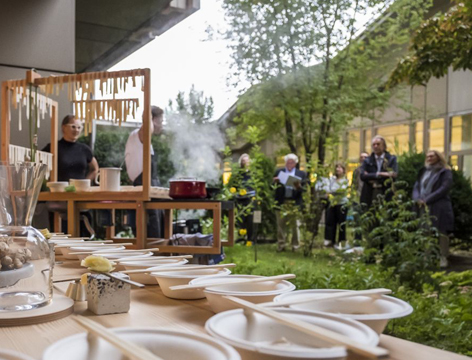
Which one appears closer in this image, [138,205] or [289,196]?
[138,205]

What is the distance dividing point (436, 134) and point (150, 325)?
10.6 metres

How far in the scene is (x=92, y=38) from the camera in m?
6.90

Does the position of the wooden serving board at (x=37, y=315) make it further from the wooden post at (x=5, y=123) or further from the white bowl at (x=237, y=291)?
the wooden post at (x=5, y=123)

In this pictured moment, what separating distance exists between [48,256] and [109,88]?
8.37 feet

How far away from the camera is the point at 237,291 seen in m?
0.88

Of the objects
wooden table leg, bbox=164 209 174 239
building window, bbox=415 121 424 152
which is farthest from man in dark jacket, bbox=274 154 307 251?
building window, bbox=415 121 424 152

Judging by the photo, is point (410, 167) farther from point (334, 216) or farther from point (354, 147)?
point (354, 147)

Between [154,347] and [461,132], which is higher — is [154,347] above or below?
below

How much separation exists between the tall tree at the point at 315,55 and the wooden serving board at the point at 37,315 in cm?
909

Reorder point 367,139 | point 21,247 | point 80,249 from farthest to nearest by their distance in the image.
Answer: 1. point 367,139
2. point 80,249
3. point 21,247

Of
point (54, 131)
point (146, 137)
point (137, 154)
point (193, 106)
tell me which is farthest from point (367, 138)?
point (146, 137)

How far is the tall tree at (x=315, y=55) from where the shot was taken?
972cm

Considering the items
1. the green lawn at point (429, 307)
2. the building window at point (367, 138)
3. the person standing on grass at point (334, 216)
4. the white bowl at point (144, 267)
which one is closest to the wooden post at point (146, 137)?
Answer: the green lawn at point (429, 307)

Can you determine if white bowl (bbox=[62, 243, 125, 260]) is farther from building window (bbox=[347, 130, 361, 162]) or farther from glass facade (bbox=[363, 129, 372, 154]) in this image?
glass facade (bbox=[363, 129, 372, 154])
